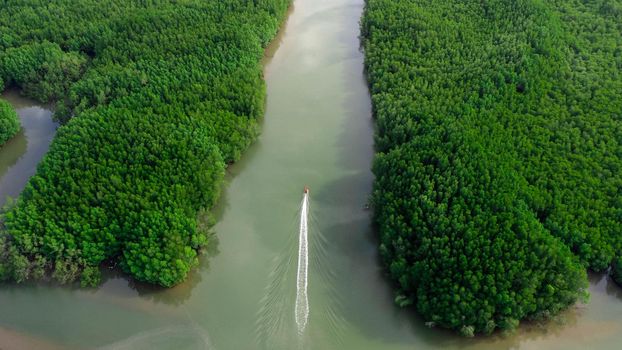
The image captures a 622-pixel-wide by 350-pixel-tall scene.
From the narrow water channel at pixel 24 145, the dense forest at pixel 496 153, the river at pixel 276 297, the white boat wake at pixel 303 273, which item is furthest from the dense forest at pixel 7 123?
the dense forest at pixel 496 153

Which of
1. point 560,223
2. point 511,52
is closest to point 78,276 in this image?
point 560,223

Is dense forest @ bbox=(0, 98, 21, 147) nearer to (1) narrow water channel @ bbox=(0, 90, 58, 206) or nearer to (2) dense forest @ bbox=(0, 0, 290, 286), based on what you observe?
(1) narrow water channel @ bbox=(0, 90, 58, 206)

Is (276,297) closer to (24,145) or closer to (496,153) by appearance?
(496,153)

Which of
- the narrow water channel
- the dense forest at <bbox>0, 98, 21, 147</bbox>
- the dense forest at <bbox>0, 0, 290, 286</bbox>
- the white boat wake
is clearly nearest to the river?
the white boat wake

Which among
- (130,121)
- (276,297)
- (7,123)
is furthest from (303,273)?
(7,123)

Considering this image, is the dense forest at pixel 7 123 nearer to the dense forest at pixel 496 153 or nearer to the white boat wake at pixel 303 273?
the white boat wake at pixel 303 273

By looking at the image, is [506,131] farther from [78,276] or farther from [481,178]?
[78,276]
